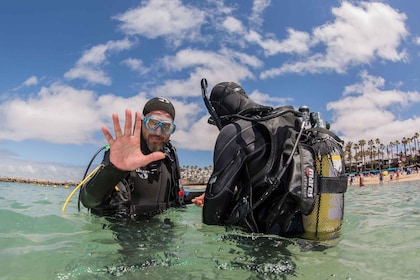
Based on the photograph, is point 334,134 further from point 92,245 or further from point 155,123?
point 92,245

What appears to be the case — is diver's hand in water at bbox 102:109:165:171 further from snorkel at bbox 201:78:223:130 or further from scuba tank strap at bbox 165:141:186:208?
scuba tank strap at bbox 165:141:186:208

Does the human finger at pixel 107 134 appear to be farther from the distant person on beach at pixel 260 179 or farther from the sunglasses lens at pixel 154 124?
the sunglasses lens at pixel 154 124

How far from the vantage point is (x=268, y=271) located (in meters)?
2.83

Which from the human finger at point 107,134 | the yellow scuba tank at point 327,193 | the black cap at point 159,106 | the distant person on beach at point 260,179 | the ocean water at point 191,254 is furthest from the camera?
the black cap at point 159,106

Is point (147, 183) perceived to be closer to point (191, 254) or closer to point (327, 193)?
point (191, 254)

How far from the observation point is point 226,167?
3260mm

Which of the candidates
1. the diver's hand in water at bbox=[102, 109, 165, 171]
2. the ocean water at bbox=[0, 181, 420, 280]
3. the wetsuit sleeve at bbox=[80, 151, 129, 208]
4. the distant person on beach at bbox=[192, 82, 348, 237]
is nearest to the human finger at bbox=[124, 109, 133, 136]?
the diver's hand in water at bbox=[102, 109, 165, 171]

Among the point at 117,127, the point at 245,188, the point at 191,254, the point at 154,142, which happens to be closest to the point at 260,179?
the point at 245,188

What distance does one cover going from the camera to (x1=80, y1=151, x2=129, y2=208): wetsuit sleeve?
3326mm

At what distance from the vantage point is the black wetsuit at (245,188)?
10.6ft

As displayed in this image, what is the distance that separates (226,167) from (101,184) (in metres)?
1.28

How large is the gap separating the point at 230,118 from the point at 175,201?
1.61m

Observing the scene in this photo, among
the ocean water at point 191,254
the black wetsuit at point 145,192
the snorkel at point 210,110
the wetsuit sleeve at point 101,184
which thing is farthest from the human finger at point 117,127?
the snorkel at point 210,110

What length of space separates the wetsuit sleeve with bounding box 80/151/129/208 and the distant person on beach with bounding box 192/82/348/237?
916 millimetres
